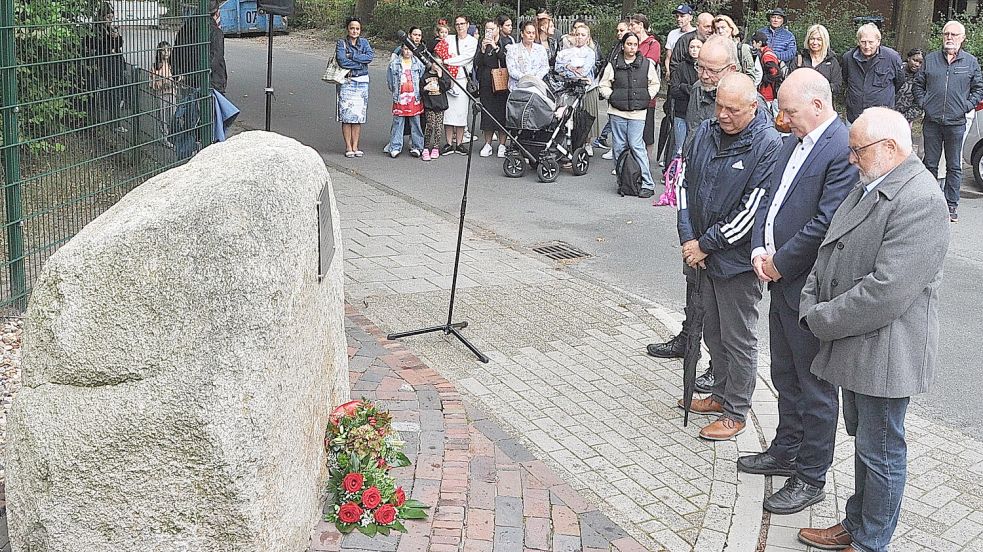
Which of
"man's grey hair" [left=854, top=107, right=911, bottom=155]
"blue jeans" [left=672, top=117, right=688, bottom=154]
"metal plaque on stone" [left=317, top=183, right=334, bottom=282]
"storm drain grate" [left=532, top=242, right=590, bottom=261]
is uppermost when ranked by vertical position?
"man's grey hair" [left=854, top=107, right=911, bottom=155]

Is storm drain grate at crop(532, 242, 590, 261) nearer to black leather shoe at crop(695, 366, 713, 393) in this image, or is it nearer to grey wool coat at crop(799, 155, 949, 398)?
black leather shoe at crop(695, 366, 713, 393)

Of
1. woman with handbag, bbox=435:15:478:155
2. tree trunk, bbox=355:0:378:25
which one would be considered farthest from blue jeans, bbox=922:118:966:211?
tree trunk, bbox=355:0:378:25

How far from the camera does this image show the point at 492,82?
14.5 meters

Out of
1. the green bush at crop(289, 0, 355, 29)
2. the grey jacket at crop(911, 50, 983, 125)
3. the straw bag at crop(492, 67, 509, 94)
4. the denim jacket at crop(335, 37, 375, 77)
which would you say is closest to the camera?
the grey jacket at crop(911, 50, 983, 125)

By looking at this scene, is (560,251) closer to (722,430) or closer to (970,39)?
(722,430)

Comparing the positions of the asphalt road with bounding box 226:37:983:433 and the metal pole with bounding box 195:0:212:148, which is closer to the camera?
the asphalt road with bounding box 226:37:983:433

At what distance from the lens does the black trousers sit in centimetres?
493

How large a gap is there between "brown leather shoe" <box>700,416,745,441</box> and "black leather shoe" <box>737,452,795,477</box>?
0.33 meters

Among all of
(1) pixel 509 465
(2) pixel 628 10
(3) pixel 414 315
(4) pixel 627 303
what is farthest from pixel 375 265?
(2) pixel 628 10

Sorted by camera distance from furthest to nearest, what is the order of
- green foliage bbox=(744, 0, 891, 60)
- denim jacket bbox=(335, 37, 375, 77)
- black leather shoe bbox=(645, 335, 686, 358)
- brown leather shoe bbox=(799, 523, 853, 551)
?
green foliage bbox=(744, 0, 891, 60) → denim jacket bbox=(335, 37, 375, 77) → black leather shoe bbox=(645, 335, 686, 358) → brown leather shoe bbox=(799, 523, 853, 551)

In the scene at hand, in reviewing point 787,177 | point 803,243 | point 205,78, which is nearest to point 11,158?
point 205,78

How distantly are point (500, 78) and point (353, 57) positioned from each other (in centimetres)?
202

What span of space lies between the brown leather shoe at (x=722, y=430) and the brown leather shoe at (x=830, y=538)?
106 centimetres

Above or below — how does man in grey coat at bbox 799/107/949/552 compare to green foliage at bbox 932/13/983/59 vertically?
below
